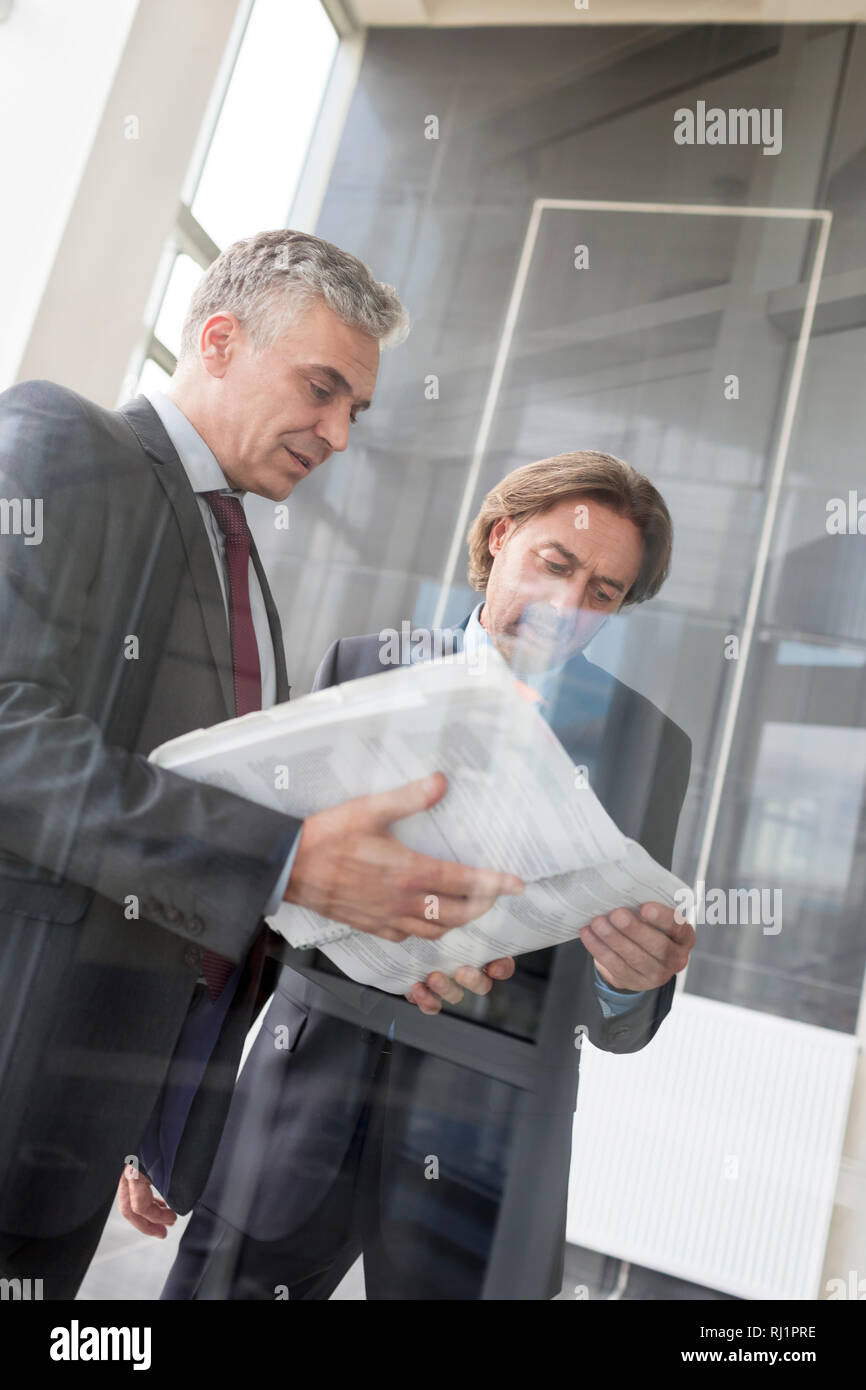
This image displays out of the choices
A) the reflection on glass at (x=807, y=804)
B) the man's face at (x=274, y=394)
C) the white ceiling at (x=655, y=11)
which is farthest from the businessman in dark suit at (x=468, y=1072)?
the white ceiling at (x=655, y=11)

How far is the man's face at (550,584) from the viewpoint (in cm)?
105

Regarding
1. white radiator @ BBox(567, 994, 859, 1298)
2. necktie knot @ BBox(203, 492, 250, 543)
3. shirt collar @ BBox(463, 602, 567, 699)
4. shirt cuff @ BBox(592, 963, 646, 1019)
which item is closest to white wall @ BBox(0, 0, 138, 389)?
necktie knot @ BBox(203, 492, 250, 543)

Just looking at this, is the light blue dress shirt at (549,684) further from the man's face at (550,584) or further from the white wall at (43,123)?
the white wall at (43,123)

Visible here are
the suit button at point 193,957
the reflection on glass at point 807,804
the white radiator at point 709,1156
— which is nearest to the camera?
the suit button at point 193,957

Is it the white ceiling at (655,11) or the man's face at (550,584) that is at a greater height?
the white ceiling at (655,11)

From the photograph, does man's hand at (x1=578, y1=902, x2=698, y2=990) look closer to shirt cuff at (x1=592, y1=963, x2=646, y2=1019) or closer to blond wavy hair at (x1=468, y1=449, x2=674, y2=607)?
shirt cuff at (x1=592, y1=963, x2=646, y2=1019)

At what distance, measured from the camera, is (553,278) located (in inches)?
47.1

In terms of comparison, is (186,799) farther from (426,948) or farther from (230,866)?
(426,948)

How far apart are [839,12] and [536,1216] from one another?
1.60 m

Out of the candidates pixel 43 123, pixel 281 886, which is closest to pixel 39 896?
pixel 281 886

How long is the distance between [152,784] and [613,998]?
23.4 inches

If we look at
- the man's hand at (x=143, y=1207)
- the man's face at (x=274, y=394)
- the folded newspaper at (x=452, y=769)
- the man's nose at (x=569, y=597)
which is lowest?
the man's hand at (x=143, y=1207)

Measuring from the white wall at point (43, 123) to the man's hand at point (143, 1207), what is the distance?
877 millimetres
